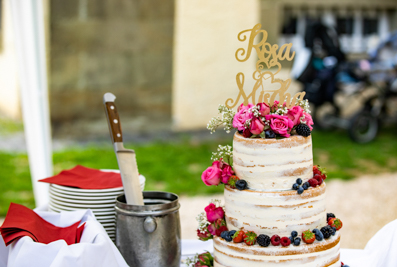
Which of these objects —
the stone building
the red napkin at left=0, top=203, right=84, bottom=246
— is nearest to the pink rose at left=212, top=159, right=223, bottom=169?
the red napkin at left=0, top=203, right=84, bottom=246

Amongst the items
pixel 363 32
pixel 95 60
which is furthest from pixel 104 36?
pixel 363 32

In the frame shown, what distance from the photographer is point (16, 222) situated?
151cm

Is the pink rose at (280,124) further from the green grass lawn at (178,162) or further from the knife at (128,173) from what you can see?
the green grass lawn at (178,162)

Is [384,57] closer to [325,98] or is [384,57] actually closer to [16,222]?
[325,98]

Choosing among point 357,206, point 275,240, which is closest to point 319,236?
point 275,240

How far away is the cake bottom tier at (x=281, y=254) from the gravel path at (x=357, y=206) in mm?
2452

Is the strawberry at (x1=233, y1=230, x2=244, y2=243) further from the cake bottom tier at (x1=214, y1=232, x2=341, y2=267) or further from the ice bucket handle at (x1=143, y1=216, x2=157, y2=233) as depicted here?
the ice bucket handle at (x1=143, y1=216, x2=157, y2=233)

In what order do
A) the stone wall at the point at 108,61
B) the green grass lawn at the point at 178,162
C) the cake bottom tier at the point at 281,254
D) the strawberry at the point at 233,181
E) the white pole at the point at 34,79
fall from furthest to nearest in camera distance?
1. the stone wall at the point at 108,61
2. the green grass lawn at the point at 178,162
3. the white pole at the point at 34,79
4. the strawberry at the point at 233,181
5. the cake bottom tier at the point at 281,254

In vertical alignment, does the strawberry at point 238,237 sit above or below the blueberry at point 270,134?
below

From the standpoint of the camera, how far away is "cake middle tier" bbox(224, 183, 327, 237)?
144 cm

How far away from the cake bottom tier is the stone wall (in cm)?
628

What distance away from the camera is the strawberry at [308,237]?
1422 mm

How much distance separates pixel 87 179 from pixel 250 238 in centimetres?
77

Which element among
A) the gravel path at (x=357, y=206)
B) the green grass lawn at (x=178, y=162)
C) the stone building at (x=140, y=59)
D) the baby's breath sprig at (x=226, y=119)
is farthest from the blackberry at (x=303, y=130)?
the stone building at (x=140, y=59)
